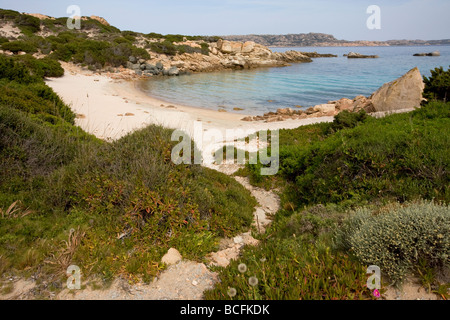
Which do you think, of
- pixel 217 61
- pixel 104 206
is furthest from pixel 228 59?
pixel 104 206

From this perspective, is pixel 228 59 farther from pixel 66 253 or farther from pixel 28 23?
pixel 66 253

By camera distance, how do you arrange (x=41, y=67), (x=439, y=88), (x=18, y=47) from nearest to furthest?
(x=439, y=88)
(x=41, y=67)
(x=18, y=47)

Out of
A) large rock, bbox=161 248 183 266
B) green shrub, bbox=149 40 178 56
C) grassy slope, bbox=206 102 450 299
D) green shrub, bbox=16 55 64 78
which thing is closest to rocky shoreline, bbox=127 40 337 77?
green shrub, bbox=149 40 178 56

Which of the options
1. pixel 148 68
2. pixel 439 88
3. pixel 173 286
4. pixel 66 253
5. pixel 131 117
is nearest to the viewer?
pixel 173 286

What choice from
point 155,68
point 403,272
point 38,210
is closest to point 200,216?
point 38,210

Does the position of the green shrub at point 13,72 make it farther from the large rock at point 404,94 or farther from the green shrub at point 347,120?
the large rock at point 404,94

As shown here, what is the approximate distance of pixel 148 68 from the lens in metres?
42.8

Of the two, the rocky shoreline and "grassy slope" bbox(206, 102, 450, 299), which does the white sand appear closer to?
"grassy slope" bbox(206, 102, 450, 299)

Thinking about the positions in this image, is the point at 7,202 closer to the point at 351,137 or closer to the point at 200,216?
the point at 200,216

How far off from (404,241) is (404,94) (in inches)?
591

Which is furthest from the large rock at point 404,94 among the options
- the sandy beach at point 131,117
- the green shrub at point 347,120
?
the green shrub at point 347,120

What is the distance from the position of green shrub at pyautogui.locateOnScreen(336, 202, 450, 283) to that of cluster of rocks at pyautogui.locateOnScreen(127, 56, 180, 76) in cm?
4137
